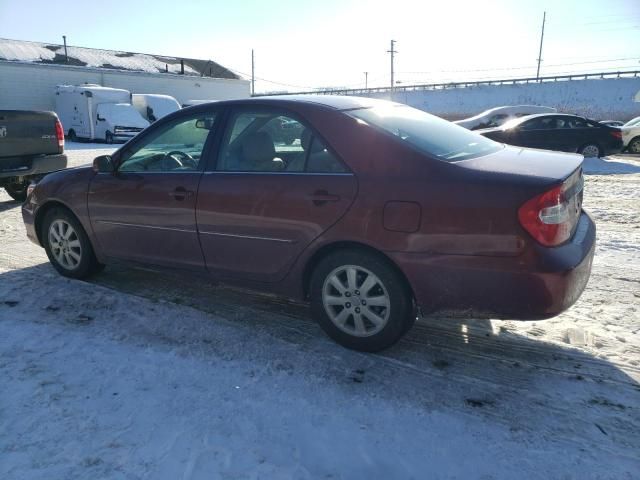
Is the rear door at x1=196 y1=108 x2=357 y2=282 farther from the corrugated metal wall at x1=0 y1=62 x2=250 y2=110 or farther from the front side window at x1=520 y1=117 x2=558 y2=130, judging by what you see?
the corrugated metal wall at x1=0 y1=62 x2=250 y2=110

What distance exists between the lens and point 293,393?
9.43ft

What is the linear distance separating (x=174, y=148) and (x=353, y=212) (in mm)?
1734

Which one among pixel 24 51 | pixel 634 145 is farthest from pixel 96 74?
pixel 634 145

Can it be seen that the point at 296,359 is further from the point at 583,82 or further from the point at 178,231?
the point at 583,82

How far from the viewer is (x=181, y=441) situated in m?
2.45

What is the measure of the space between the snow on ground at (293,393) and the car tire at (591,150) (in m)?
10.8

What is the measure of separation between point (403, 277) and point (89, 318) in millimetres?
2378

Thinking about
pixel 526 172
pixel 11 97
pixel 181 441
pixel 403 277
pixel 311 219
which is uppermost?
pixel 11 97

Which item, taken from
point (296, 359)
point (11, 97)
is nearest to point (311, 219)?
point (296, 359)

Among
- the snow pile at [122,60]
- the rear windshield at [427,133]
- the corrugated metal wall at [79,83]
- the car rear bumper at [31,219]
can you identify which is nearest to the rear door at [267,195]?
the rear windshield at [427,133]

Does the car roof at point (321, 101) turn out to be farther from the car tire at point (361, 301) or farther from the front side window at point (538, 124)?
the front side window at point (538, 124)

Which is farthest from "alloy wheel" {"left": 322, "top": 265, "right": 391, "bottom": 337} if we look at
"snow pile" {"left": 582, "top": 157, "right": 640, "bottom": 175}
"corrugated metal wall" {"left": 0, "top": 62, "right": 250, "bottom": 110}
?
"corrugated metal wall" {"left": 0, "top": 62, "right": 250, "bottom": 110}

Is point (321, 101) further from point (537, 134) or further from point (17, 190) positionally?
point (537, 134)

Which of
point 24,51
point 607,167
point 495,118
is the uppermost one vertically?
point 24,51
